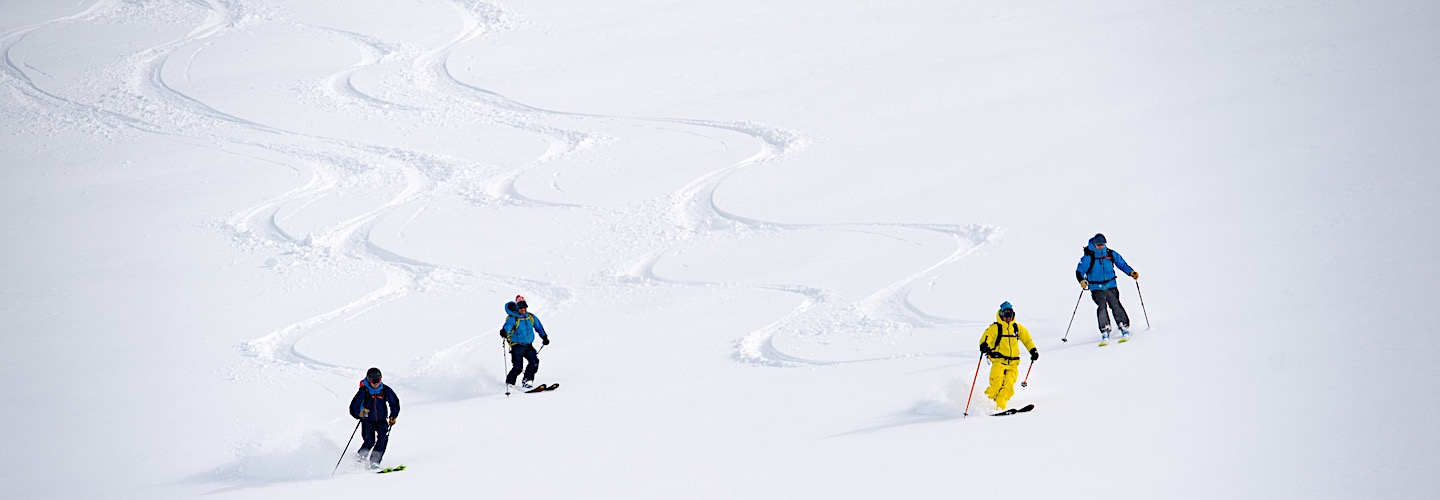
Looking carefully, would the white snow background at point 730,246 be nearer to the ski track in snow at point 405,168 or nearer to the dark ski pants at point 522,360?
the ski track in snow at point 405,168

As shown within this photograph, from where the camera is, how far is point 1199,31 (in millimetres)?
22125

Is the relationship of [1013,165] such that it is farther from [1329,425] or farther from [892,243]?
[1329,425]

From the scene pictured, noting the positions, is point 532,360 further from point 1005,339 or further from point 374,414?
point 1005,339

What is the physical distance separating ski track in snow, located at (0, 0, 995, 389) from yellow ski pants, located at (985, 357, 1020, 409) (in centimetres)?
255

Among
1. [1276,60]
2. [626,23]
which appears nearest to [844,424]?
[1276,60]

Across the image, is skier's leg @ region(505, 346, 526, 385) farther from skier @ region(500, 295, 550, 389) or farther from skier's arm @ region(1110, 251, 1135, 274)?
skier's arm @ region(1110, 251, 1135, 274)

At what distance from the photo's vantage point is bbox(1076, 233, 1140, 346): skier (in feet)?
32.9

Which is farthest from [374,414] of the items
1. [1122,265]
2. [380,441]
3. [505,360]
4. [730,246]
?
[730,246]

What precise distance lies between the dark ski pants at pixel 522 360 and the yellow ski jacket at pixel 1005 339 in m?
4.33

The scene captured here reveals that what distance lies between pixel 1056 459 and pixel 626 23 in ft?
74.0

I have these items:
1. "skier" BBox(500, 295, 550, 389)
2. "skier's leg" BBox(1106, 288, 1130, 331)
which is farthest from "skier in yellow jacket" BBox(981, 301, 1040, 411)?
"skier" BBox(500, 295, 550, 389)

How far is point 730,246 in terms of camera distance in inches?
613

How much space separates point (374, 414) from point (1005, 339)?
4595mm

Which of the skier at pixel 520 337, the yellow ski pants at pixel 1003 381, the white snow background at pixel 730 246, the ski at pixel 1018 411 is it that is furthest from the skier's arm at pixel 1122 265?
the skier at pixel 520 337
